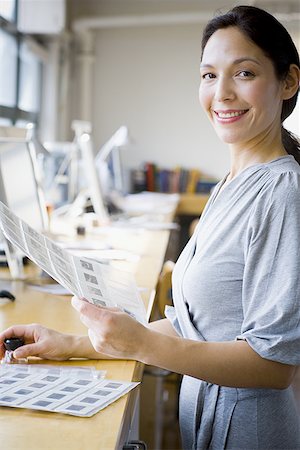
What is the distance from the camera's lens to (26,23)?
17.2 ft

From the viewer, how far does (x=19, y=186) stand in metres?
2.56

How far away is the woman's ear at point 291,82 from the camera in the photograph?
146cm

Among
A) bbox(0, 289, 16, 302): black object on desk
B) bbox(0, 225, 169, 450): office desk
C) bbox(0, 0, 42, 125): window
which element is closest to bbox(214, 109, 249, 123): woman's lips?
bbox(0, 225, 169, 450): office desk

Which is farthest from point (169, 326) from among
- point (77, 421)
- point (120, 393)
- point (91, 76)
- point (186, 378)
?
point (91, 76)

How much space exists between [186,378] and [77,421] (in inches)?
19.1

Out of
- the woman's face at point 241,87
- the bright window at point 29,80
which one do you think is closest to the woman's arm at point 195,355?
the woman's face at point 241,87

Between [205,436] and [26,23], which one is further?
[26,23]

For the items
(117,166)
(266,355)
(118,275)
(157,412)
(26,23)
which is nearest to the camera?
(266,355)

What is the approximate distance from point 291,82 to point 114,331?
0.66 meters

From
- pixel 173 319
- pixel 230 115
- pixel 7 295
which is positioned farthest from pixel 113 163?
pixel 230 115

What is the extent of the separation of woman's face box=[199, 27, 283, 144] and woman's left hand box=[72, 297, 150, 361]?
1.56 ft

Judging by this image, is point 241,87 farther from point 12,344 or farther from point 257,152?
point 12,344

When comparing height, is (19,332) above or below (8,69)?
below

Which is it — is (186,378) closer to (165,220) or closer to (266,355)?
(266,355)
